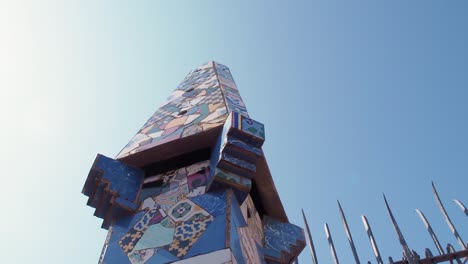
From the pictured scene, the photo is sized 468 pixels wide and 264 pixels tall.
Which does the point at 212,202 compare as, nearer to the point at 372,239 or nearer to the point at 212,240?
the point at 212,240

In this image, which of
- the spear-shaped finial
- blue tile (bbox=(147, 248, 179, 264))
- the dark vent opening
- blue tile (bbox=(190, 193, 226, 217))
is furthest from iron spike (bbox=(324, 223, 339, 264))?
Result: blue tile (bbox=(147, 248, 179, 264))

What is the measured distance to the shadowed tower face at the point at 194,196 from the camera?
12.5ft

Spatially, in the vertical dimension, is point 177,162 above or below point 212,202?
above

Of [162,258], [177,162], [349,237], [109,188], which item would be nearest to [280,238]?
[177,162]

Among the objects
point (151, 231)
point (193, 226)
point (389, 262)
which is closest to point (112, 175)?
point (151, 231)

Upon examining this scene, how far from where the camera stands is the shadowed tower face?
12.5 ft

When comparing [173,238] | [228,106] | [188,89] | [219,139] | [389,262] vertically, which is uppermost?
[188,89]

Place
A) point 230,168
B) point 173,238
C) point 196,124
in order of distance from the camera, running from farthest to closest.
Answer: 1. point 196,124
2. point 230,168
3. point 173,238

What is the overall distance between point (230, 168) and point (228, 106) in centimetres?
144

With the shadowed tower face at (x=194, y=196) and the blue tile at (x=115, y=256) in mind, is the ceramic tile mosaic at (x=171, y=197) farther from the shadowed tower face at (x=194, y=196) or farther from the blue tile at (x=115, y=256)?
the blue tile at (x=115, y=256)

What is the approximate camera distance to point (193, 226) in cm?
393

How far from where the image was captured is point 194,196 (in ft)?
14.1

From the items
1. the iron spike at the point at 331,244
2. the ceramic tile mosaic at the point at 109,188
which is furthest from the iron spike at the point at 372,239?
the ceramic tile mosaic at the point at 109,188

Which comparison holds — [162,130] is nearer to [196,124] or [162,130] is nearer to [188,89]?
[196,124]
